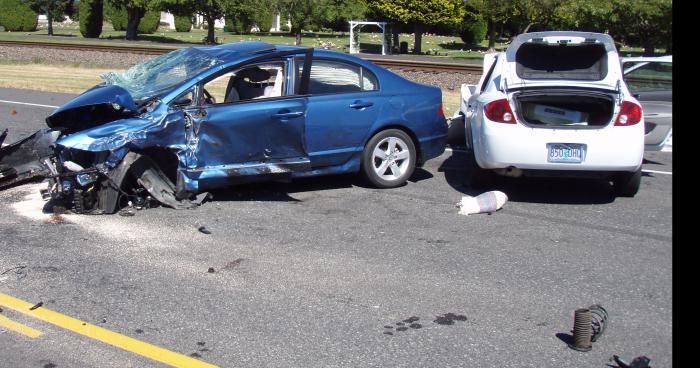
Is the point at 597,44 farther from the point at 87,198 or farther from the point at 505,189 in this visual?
the point at 87,198

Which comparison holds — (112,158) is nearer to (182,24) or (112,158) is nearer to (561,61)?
(561,61)

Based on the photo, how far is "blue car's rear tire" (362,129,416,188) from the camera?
867 centimetres

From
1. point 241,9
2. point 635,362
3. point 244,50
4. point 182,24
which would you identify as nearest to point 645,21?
point 241,9

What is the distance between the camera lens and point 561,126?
26.4 ft

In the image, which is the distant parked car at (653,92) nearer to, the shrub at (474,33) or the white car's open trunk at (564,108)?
the white car's open trunk at (564,108)

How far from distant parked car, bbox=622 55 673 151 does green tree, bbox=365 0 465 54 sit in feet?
114

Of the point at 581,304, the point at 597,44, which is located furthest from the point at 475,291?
the point at 597,44

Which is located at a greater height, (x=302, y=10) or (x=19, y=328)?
(x=302, y=10)

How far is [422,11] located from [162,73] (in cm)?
3895

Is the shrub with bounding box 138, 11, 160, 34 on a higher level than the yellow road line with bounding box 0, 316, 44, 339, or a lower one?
higher

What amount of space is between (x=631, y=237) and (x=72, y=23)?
92338 mm

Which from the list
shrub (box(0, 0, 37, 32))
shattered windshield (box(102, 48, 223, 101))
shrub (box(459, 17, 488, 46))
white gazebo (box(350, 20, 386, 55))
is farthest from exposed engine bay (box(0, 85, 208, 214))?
shrub (box(0, 0, 37, 32))

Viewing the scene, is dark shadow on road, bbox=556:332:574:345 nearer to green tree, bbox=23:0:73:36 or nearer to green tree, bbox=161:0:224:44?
green tree, bbox=161:0:224:44

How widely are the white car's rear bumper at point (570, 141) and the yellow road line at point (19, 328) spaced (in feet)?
15.9
